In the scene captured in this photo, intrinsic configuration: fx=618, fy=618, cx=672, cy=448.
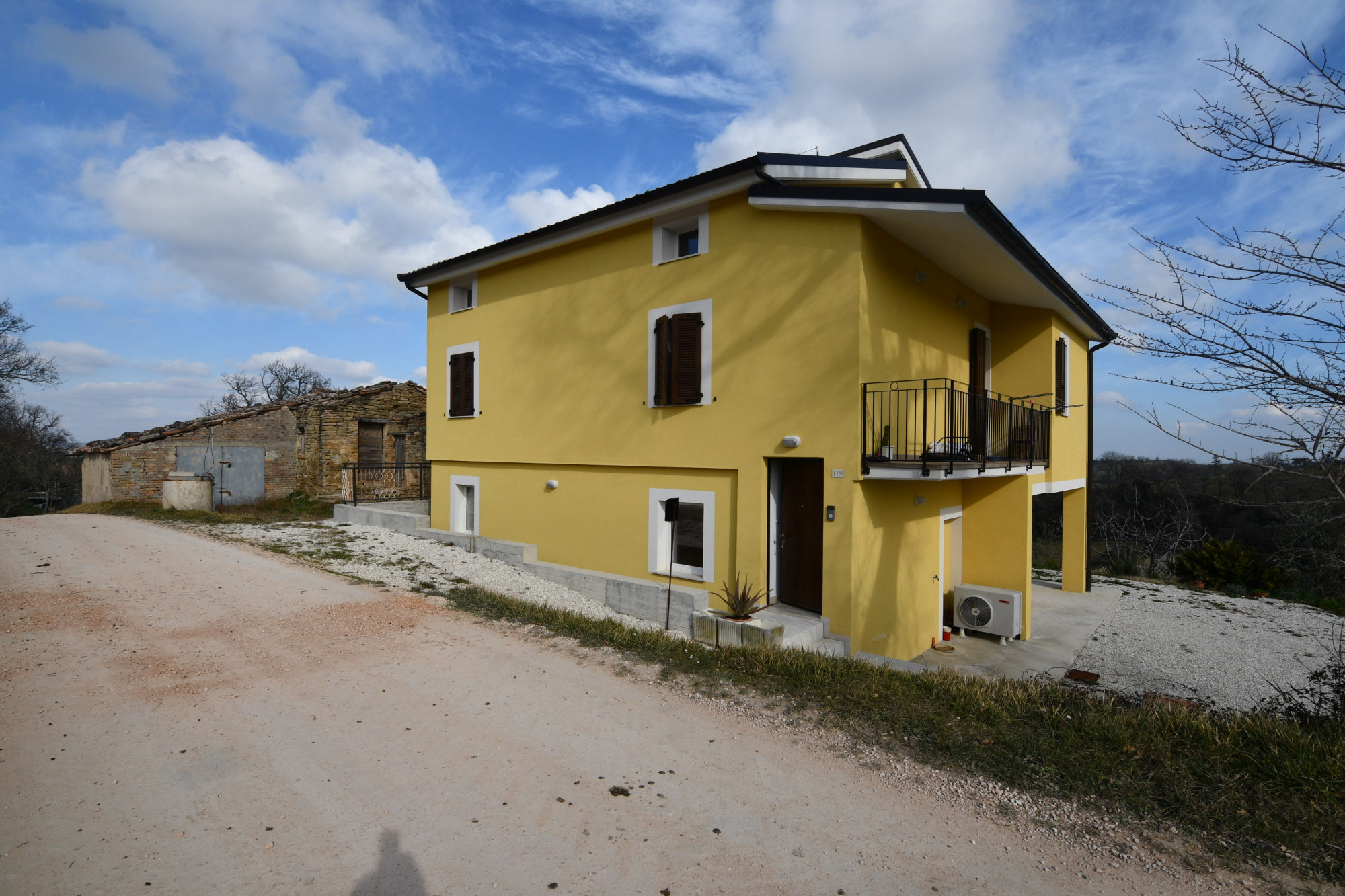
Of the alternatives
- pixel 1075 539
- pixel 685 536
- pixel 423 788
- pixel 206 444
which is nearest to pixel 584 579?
pixel 685 536

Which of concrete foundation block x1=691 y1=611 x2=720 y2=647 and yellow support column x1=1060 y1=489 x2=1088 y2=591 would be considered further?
yellow support column x1=1060 y1=489 x2=1088 y2=591

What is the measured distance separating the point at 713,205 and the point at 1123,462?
2730cm

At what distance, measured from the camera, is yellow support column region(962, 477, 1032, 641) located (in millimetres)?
10945

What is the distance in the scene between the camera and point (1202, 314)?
377cm

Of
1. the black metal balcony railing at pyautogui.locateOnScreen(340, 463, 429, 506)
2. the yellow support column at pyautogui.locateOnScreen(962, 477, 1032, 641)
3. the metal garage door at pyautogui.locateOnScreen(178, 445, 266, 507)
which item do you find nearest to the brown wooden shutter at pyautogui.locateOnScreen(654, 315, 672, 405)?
the yellow support column at pyautogui.locateOnScreen(962, 477, 1032, 641)

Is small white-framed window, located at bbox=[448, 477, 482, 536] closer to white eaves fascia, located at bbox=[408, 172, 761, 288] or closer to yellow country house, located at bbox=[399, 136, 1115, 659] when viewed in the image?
yellow country house, located at bbox=[399, 136, 1115, 659]

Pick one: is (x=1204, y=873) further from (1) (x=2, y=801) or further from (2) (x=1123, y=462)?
(2) (x=1123, y=462)

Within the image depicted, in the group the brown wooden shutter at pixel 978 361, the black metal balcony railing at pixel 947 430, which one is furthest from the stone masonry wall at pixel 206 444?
the brown wooden shutter at pixel 978 361

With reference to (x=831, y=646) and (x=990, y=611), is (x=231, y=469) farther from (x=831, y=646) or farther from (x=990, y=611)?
(x=990, y=611)

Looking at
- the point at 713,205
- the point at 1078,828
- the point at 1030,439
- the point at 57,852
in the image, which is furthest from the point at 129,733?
the point at 1030,439

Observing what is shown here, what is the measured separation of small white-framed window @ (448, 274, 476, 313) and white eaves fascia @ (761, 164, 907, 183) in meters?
7.89

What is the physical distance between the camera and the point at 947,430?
984 cm

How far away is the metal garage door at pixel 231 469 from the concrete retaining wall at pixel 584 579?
5.43 m

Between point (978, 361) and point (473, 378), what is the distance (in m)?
10.1
